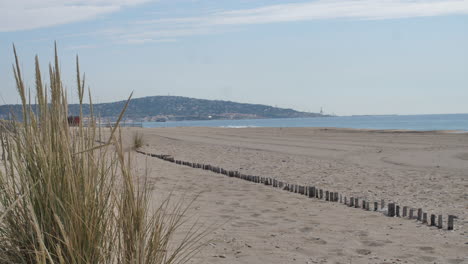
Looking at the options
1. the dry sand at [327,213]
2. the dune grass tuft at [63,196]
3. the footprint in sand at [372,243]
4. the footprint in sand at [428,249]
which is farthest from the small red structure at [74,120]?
the footprint in sand at [428,249]

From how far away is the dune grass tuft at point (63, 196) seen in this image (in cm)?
293

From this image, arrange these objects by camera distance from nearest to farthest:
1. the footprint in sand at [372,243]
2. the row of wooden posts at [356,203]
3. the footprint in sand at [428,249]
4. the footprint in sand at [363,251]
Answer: the footprint in sand at [363,251] < the footprint in sand at [428,249] < the footprint in sand at [372,243] < the row of wooden posts at [356,203]

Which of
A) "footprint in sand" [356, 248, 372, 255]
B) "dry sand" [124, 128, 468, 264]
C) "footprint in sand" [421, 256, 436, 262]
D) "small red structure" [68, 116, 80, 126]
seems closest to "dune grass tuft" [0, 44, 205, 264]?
"small red structure" [68, 116, 80, 126]

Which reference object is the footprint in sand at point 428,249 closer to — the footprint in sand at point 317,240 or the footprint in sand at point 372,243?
the footprint in sand at point 372,243

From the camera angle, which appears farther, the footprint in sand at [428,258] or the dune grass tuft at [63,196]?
the footprint in sand at [428,258]

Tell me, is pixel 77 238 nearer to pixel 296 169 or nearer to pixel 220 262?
pixel 220 262

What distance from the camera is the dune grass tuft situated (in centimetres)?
293

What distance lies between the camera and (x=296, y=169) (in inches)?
518

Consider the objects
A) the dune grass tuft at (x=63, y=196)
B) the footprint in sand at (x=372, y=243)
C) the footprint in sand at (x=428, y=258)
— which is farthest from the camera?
the footprint in sand at (x=372, y=243)

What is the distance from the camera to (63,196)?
2947 mm

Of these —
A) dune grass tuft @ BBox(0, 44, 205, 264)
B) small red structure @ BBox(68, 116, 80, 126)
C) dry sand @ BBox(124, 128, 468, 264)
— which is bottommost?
dry sand @ BBox(124, 128, 468, 264)

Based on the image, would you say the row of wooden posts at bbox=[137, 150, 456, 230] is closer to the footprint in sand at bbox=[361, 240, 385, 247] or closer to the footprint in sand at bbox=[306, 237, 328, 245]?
the footprint in sand at bbox=[361, 240, 385, 247]

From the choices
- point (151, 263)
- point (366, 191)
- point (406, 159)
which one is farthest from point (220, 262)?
point (406, 159)

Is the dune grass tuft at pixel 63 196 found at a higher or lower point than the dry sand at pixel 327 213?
higher
